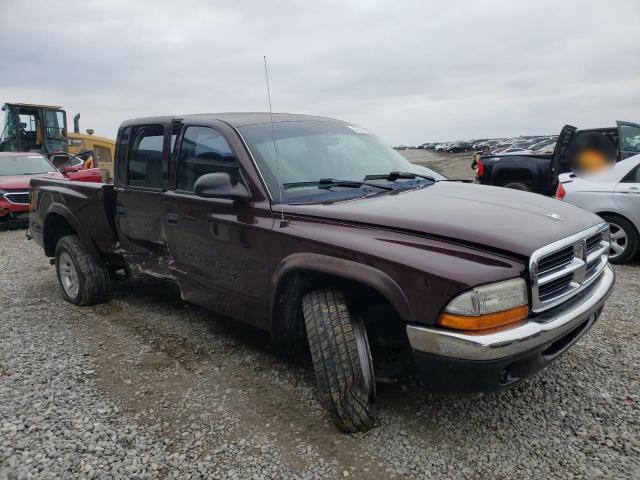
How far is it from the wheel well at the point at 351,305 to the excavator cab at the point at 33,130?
17335 millimetres

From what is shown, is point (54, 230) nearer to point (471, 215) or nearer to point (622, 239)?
point (471, 215)

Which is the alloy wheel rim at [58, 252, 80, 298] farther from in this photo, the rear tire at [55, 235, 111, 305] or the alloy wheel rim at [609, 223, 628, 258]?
the alloy wheel rim at [609, 223, 628, 258]

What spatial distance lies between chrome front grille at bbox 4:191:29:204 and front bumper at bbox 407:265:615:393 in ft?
34.1

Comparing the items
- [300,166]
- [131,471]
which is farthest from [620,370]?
[131,471]

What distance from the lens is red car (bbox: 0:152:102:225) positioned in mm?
10102

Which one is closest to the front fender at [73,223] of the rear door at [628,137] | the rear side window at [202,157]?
the rear side window at [202,157]

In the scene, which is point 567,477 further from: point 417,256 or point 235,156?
point 235,156

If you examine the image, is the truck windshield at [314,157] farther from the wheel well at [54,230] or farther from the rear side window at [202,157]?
the wheel well at [54,230]

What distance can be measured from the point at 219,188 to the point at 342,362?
1.27 m

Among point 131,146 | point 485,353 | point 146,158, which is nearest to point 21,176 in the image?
point 131,146

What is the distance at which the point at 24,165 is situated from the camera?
37.9 ft

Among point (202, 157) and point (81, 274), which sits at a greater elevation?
point (202, 157)

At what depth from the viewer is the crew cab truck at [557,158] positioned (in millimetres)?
8188

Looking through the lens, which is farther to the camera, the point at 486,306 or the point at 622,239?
the point at 622,239
